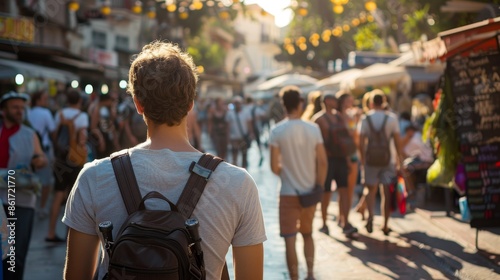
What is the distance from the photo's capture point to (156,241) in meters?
2.65

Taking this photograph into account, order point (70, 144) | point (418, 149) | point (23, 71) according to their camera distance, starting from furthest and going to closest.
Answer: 1. point (23, 71)
2. point (418, 149)
3. point (70, 144)

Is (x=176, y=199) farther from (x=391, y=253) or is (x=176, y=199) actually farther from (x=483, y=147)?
(x=391, y=253)

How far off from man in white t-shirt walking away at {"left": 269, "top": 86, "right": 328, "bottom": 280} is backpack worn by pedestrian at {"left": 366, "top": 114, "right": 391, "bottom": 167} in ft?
9.08

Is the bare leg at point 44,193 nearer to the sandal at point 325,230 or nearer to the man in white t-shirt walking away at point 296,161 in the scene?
the sandal at point 325,230

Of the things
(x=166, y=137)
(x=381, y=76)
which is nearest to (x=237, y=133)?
(x=381, y=76)

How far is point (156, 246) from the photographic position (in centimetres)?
265

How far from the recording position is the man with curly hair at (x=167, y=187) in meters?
2.89

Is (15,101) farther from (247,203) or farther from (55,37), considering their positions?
(55,37)

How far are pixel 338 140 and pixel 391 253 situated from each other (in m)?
1.65

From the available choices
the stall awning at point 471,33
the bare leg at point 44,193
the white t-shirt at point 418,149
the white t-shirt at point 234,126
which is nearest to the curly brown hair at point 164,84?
the stall awning at point 471,33

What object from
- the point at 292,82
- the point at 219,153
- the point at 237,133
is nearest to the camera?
the point at 219,153

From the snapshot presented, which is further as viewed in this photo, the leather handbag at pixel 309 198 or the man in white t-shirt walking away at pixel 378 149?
the man in white t-shirt walking away at pixel 378 149

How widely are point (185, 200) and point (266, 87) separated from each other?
28.7 m

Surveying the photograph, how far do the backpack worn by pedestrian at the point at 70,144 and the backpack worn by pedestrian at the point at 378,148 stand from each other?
11.2 ft
